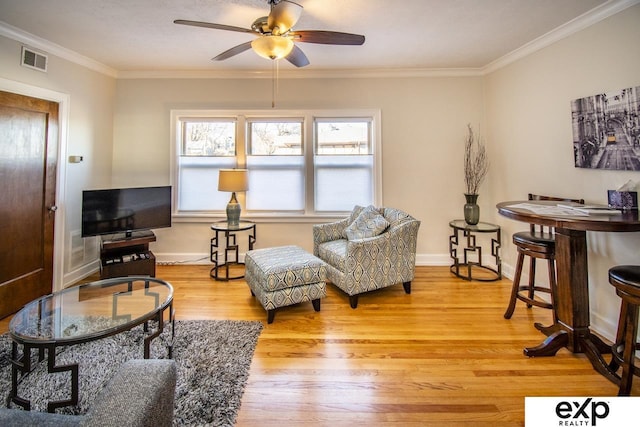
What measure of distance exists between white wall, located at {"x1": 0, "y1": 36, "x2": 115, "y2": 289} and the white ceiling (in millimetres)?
249

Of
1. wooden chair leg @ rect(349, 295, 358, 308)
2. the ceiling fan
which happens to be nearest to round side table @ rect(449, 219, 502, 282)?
wooden chair leg @ rect(349, 295, 358, 308)

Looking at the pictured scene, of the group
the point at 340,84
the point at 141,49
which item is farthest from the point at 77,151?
the point at 340,84

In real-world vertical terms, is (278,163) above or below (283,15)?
below

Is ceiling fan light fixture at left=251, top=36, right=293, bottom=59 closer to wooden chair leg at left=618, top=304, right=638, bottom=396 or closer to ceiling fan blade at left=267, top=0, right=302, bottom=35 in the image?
ceiling fan blade at left=267, top=0, right=302, bottom=35

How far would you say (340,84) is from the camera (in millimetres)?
4078

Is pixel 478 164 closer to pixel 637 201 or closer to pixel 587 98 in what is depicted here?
pixel 587 98

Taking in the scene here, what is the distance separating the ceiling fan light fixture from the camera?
2076 millimetres

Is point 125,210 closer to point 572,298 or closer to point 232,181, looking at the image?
point 232,181

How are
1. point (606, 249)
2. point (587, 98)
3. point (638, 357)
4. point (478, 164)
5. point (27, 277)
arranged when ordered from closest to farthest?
1. point (638, 357)
2. point (606, 249)
3. point (587, 98)
4. point (27, 277)
5. point (478, 164)

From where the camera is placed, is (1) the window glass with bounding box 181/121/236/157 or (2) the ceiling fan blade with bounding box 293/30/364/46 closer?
(2) the ceiling fan blade with bounding box 293/30/364/46

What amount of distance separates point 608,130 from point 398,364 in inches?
98.5

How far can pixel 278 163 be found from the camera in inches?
164

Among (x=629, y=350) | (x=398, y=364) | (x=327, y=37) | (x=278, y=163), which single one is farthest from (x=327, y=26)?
(x=629, y=350)

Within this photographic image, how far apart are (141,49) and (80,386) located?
3.35 m
